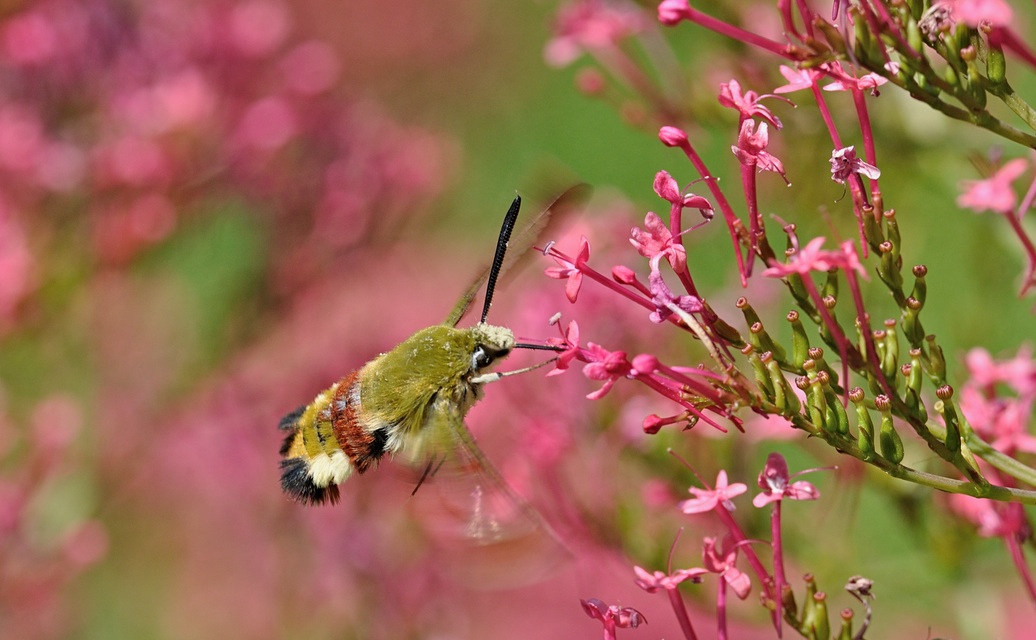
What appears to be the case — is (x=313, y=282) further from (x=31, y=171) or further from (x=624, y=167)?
(x=624, y=167)

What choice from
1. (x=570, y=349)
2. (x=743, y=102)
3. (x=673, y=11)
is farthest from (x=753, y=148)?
(x=570, y=349)

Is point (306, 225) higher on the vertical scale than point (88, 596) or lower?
higher

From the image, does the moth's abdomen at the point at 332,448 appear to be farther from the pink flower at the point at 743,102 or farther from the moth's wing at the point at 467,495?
the pink flower at the point at 743,102

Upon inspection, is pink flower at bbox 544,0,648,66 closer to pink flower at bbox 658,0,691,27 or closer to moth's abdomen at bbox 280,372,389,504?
moth's abdomen at bbox 280,372,389,504

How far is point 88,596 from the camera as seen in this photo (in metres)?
2.84

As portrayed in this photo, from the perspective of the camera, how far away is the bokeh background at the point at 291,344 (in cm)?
184

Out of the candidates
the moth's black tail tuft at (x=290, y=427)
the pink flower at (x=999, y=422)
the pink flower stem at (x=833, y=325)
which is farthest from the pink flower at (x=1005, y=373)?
the moth's black tail tuft at (x=290, y=427)

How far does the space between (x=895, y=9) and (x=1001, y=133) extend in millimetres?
141

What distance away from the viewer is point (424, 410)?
152 cm

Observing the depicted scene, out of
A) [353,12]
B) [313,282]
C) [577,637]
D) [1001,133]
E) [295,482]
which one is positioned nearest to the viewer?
[1001,133]

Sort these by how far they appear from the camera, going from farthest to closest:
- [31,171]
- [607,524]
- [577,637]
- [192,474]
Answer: [192,474], [577,637], [31,171], [607,524]

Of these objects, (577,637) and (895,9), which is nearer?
(895,9)

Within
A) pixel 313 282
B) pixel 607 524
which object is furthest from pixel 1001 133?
pixel 313 282

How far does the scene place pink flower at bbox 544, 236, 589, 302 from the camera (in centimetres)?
108
